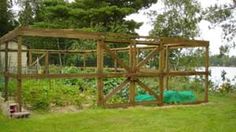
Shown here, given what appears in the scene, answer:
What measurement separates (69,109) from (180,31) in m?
11.8

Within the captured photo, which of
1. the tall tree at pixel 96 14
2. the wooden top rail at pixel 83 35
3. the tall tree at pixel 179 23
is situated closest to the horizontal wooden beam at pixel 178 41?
the wooden top rail at pixel 83 35

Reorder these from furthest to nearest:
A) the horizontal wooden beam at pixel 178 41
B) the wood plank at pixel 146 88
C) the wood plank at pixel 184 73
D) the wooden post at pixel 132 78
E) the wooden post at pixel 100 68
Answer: the wood plank at pixel 184 73 < the horizontal wooden beam at pixel 178 41 < the wood plank at pixel 146 88 < the wooden post at pixel 132 78 < the wooden post at pixel 100 68

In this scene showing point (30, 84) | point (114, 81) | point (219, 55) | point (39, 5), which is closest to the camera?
point (30, 84)

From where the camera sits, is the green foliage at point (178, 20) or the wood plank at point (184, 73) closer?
the wood plank at point (184, 73)

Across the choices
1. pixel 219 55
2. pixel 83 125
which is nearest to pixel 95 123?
pixel 83 125

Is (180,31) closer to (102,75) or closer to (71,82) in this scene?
(71,82)

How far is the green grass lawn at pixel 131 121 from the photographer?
26.4ft

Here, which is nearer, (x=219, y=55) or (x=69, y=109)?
(x=69, y=109)

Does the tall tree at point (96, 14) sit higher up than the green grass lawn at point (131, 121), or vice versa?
the tall tree at point (96, 14)

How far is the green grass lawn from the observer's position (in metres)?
8.04

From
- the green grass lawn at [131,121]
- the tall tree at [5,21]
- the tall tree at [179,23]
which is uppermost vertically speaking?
the tall tree at [5,21]

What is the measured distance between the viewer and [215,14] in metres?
16.2

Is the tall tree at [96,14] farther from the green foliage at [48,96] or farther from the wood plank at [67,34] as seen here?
the wood plank at [67,34]

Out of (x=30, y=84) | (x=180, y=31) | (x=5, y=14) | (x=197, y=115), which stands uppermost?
(x=5, y=14)
